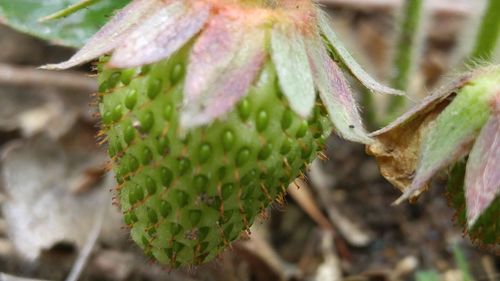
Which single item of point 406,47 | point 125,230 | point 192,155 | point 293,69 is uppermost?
point 293,69

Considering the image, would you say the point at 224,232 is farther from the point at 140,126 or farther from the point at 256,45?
the point at 256,45

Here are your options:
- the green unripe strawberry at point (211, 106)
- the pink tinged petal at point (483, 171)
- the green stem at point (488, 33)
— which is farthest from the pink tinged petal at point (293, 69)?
the green stem at point (488, 33)

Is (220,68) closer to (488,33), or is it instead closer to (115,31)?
(115,31)

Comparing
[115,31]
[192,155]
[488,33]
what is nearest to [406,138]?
[192,155]

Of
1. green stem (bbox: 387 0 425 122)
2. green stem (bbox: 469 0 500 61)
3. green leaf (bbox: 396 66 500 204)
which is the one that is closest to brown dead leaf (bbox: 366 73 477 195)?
green leaf (bbox: 396 66 500 204)

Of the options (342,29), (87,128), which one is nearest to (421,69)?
(342,29)

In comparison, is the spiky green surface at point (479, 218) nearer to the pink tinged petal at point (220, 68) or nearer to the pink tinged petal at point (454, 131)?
the pink tinged petal at point (454, 131)

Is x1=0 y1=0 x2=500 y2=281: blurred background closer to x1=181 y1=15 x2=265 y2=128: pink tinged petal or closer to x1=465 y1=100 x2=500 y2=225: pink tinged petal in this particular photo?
x1=465 y1=100 x2=500 y2=225: pink tinged petal
